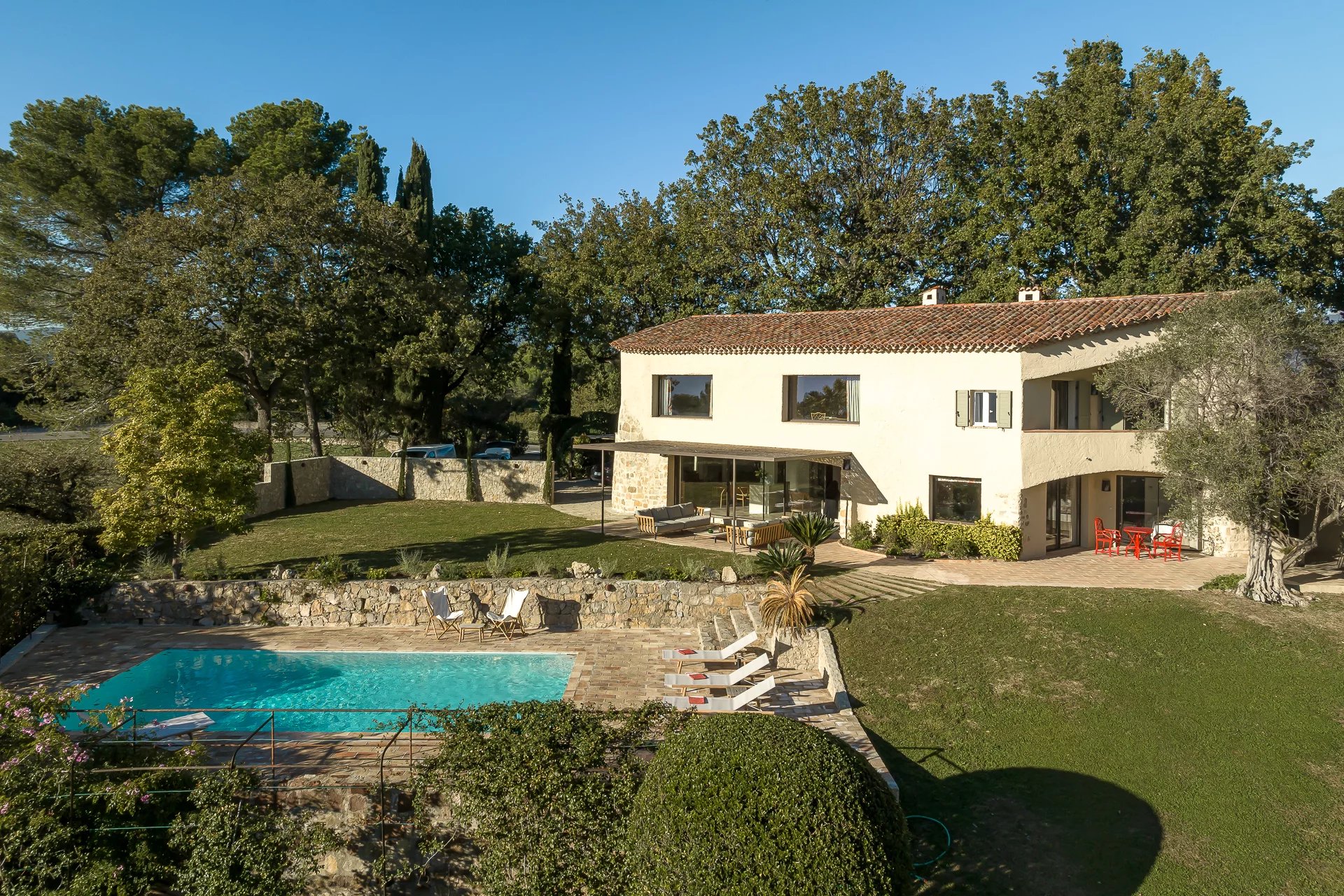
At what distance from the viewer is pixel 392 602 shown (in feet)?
62.2

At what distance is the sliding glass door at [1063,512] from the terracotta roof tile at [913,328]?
452 cm

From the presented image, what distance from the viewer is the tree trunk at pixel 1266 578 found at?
1700 cm

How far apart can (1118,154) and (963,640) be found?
82.5 ft

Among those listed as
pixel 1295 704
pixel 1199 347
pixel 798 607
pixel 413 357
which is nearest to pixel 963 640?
pixel 798 607

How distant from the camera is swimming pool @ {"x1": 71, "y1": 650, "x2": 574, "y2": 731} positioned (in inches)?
567

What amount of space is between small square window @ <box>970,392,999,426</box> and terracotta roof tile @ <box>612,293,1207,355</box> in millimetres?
1260

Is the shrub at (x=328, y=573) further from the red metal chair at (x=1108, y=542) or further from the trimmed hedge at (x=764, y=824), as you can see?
the red metal chair at (x=1108, y=542)

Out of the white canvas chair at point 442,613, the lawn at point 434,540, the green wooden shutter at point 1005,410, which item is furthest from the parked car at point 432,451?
the green wooden shutter at point 1005,410

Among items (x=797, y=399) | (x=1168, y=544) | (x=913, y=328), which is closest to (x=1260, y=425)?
(x=1168, y=544)

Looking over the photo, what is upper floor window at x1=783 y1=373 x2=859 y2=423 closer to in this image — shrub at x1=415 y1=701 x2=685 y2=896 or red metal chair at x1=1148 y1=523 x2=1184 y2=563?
red metal chair at x1=1148 y1=523 x2=1184 y2=563

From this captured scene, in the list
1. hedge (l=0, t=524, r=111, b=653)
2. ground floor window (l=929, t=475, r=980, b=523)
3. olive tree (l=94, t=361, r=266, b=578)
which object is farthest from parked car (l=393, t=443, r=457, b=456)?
ground floor window (l=929, t=475, r=980, b=523)

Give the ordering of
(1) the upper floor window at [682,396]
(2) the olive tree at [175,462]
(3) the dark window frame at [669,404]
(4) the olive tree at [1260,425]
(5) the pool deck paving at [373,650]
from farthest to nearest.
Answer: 1. (1) the upper floor window at [682,396]
2. (3) the dark window frame at [669,404]
3. (2) the olive tree at [175,462]
4. (4) the olive tree at [1260,425]
5. (5) the pool deck paving at [373,650]

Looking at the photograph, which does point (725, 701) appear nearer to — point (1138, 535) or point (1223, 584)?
point (1223, 584)

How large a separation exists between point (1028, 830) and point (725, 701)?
4.83m
